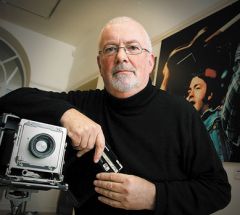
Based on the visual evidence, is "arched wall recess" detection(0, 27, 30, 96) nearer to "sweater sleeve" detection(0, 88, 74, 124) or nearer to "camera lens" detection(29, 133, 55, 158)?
"sweater sleeve" detection(0, 88, 74, 124)

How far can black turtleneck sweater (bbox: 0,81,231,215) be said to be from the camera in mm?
804

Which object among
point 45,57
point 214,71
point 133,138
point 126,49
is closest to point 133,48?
point 126,49

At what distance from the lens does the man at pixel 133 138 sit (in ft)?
2.55

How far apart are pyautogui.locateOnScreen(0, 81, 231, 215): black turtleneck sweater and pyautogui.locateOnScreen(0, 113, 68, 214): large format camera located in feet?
0.25

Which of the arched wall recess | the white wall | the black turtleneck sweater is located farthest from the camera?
the arched wall recess

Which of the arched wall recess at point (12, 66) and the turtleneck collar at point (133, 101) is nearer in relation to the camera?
the turtleneck collar at point (133, 101)

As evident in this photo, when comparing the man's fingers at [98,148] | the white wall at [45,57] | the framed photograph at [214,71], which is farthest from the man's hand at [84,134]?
the white wall at [45,57]

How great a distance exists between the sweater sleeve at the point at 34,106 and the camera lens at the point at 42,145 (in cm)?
8

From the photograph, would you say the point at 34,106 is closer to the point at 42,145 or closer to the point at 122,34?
the point at 42,145

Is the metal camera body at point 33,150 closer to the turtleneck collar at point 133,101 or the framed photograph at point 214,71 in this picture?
the turtleneck collar at point 133,101

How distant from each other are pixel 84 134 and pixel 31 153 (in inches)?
6.4

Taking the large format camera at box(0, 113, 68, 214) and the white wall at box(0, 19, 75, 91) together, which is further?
the white wall at box(0, 19, 75, 91)

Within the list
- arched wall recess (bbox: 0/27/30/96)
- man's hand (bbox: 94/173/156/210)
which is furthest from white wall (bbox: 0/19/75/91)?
man's hand (bbox: 94/173/156/210)

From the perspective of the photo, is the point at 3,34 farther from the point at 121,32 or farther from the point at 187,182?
the point at 187,182
